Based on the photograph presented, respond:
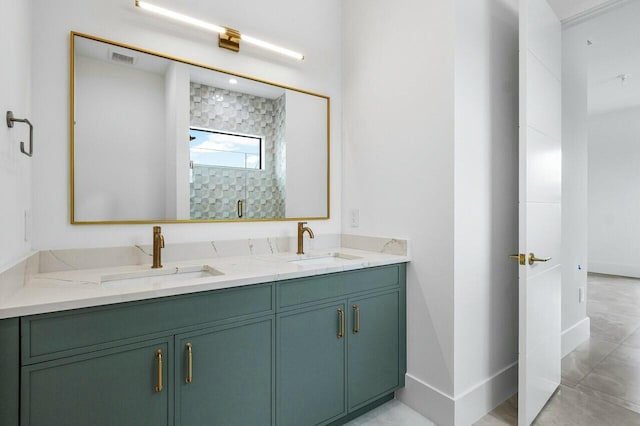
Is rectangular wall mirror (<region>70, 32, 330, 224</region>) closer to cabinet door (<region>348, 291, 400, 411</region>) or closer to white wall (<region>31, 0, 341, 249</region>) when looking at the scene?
white wall (<region>31, 0, 341, 249</region>)

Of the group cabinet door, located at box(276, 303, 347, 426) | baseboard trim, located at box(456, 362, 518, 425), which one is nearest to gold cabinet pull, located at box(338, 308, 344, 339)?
cabinet door, located at box(276, 303, 347, 426)

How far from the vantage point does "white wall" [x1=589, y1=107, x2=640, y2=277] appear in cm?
552

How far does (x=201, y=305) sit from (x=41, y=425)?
57 centimetres

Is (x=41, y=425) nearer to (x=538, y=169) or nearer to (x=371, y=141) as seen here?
(x=371, y=141)

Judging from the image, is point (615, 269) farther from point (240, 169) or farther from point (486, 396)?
point (240, 169)

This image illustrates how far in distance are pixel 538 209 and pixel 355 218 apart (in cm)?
112

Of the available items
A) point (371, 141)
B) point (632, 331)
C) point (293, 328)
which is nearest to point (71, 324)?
point (293, 328)

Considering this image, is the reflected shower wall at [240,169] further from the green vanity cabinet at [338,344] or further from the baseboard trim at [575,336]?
the baseboard trim at [575,336]

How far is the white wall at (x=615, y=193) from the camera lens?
217 inches

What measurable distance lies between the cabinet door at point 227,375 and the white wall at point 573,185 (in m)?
2.52

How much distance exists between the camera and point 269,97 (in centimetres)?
215

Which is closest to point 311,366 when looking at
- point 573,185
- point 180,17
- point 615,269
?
point 180,17

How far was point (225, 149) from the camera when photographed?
196 cm

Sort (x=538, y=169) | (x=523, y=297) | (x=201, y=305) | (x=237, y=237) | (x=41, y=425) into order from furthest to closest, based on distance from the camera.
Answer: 1. (x=237, y=237)
2. (x=538, y=169)
3. (x=523, y=297)
4. (x=201, y=305)
5. (x=41, y=425)
